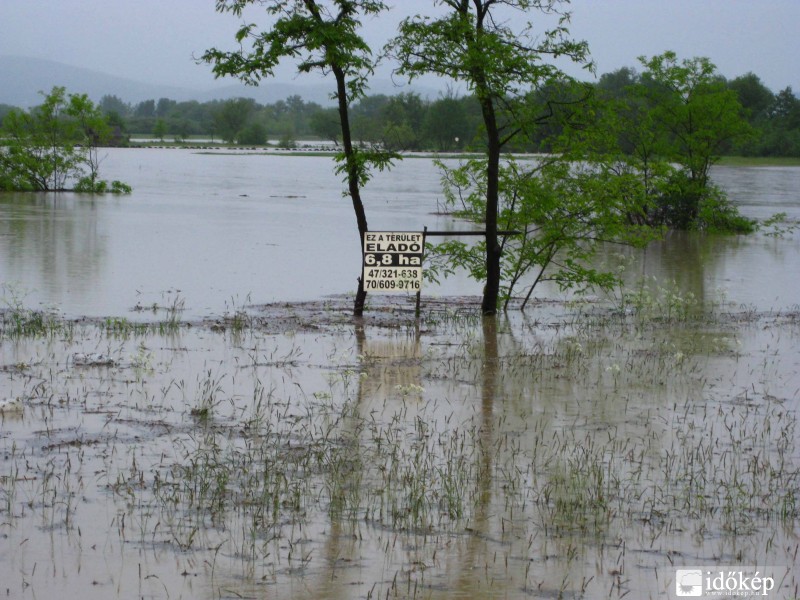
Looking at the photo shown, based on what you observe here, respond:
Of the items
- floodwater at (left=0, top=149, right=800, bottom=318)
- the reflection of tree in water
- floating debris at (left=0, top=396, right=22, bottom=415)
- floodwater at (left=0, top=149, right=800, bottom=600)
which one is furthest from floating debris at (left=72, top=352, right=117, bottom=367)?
the reflection of tree in water

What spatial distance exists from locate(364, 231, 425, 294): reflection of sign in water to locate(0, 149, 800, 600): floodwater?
2.05ft

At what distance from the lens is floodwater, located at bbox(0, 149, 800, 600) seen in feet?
20.7

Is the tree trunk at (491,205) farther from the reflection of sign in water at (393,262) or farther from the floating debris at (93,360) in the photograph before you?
the floating debris at (93,360)

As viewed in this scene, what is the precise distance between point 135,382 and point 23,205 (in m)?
30.1

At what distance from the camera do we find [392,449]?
8.70 metres

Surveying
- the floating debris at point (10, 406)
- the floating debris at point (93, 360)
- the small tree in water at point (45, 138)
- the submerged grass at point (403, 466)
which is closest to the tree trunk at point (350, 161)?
the submerged grass at point (403, 466)

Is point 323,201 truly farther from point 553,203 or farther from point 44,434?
point 44,434

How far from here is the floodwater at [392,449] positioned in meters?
6.30

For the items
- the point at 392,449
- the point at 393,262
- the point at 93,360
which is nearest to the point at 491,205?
the point at 393,262

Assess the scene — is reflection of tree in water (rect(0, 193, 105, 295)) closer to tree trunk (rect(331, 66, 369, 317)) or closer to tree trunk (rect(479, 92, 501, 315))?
tree trunk (rect(331, 66, 369, 317))

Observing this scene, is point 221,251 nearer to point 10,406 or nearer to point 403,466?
point 10,406

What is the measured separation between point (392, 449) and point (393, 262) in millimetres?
7313

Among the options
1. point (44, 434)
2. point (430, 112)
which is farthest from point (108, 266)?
point (430, 112)

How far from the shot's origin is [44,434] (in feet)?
28.4
